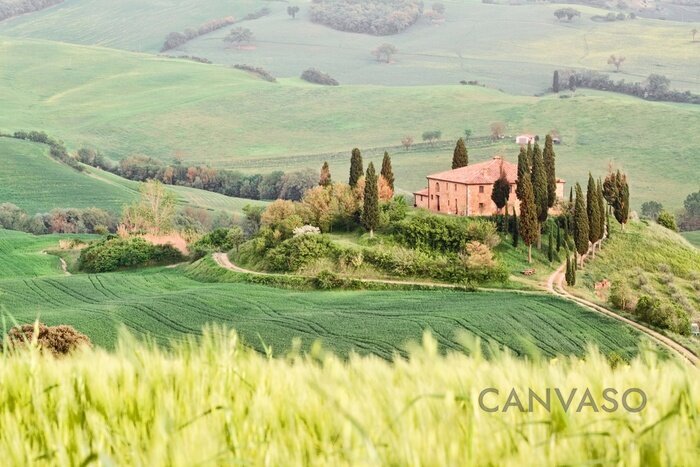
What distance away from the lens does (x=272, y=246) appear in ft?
205

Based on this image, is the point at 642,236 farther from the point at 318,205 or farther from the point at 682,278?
the point at 318,205

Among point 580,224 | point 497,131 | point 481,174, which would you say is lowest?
point 497,131

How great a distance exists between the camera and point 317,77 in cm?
18400

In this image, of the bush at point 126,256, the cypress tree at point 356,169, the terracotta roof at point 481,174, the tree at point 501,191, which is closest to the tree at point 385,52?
the bush at point 126,256

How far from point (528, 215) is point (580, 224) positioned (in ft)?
9.72

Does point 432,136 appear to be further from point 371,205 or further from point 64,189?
point 371,205

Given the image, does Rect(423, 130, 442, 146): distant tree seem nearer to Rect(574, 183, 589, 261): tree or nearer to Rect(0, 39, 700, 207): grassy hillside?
Rect(0, 39, 700, 207): grassy hillside

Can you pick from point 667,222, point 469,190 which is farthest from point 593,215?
point 667,222

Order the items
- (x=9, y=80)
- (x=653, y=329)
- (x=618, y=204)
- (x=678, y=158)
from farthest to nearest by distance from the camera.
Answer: (x=9, y=80) < (x=678, y=158) < (x=618, y=204) < (x=653, y=329)

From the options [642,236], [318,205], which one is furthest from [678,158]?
[318,205]

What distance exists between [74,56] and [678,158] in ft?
341

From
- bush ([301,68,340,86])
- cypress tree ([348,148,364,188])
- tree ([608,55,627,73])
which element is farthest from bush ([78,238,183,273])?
tree ([608,55,627,73])

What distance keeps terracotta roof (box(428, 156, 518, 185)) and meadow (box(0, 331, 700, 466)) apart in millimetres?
60861

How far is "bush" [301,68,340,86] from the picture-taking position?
183 metres
